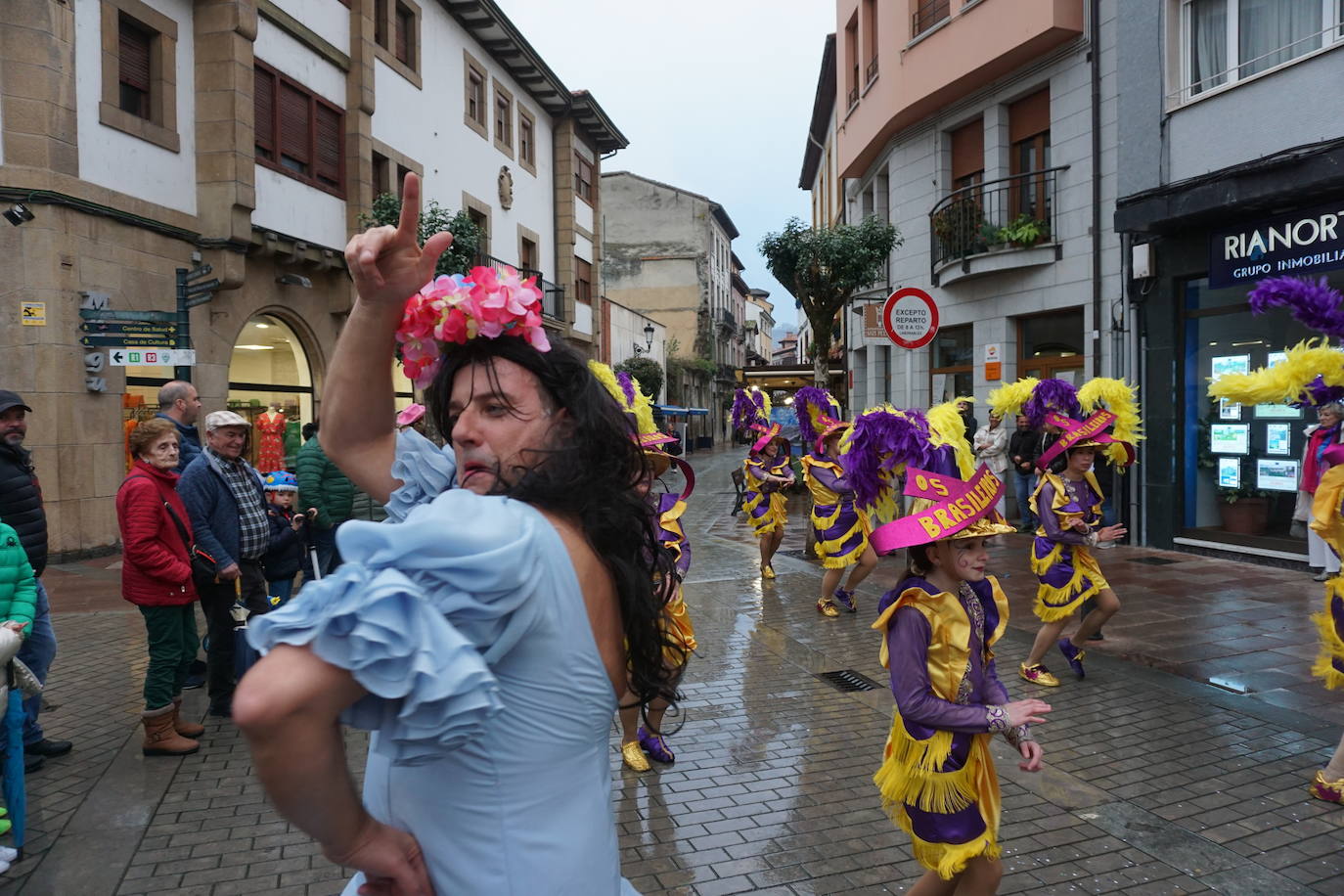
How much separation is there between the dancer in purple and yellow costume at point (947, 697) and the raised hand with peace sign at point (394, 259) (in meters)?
1.90

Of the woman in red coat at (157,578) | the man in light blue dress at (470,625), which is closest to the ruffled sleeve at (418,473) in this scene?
the man in light blue dress at (470,625)

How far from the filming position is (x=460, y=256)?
16078mm

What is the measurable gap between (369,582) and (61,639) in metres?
8.34

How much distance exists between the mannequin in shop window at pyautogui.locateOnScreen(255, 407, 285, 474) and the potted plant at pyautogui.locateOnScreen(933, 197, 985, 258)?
11.2 metres

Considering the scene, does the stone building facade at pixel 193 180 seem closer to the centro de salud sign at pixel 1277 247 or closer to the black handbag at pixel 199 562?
the black handbag at pixel 199 562

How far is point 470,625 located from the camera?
1.20 m

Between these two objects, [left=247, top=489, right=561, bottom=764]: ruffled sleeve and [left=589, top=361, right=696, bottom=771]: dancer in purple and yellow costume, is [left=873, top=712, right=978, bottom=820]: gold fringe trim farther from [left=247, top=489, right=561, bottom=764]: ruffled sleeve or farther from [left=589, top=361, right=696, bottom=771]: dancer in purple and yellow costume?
[left=247, top=489, right=561, bottom=764]: ruffled sleeve

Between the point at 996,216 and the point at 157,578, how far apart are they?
13.3 meters

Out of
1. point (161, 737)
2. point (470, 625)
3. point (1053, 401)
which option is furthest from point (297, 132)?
point (470, 625)

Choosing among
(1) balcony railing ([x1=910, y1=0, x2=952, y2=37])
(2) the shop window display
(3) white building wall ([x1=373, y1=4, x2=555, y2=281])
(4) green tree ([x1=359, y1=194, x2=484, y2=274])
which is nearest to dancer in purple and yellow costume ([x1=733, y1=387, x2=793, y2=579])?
(2) the shop window display

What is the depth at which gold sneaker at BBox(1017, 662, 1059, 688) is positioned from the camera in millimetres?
6273

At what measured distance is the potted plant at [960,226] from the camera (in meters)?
14.8

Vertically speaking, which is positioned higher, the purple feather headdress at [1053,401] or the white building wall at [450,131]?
the white building wall at [450,131]

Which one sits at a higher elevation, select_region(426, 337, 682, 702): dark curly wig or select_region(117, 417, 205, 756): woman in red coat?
select_region(426, 337, 682, 702): dark curly wig
